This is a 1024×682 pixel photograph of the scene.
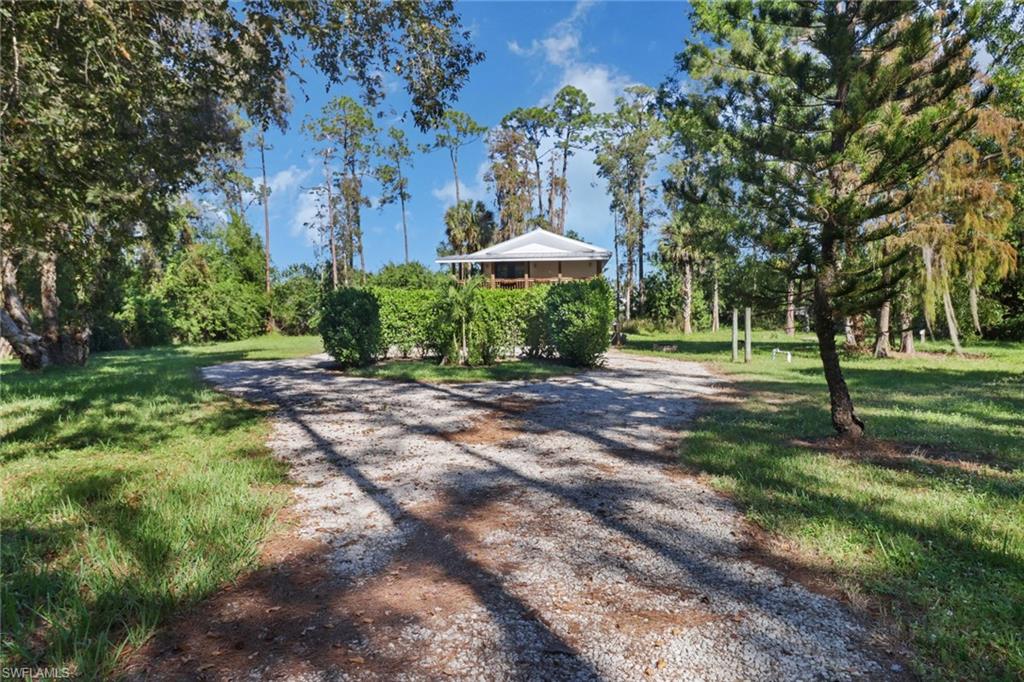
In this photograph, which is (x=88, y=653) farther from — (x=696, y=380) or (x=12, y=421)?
(x=696, y=380)

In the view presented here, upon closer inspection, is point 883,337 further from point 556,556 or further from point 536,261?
point 556,556

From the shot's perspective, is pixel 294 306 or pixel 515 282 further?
pixel 294 306

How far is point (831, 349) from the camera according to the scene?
18.2 feet

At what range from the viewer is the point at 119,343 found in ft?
75.8

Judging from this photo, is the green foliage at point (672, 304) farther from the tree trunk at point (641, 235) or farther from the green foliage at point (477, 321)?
the green foliage at point (477, 321)

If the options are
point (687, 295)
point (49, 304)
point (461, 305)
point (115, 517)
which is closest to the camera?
point (115, 517)

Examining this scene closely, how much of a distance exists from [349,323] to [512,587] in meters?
10.5

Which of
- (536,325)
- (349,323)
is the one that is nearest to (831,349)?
(536,325)

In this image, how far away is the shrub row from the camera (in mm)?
12375

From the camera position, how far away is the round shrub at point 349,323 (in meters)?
12.2

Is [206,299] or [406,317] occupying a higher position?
[206,299]

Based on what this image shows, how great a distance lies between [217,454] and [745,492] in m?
5.01

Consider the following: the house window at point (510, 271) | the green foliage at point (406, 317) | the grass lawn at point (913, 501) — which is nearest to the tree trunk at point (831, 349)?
the grass lawn at point (913, 501)

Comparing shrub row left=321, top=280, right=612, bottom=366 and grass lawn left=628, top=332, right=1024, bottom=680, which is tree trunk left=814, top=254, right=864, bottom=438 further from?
shrub row left=321, top=280, right=612, bottom=366
